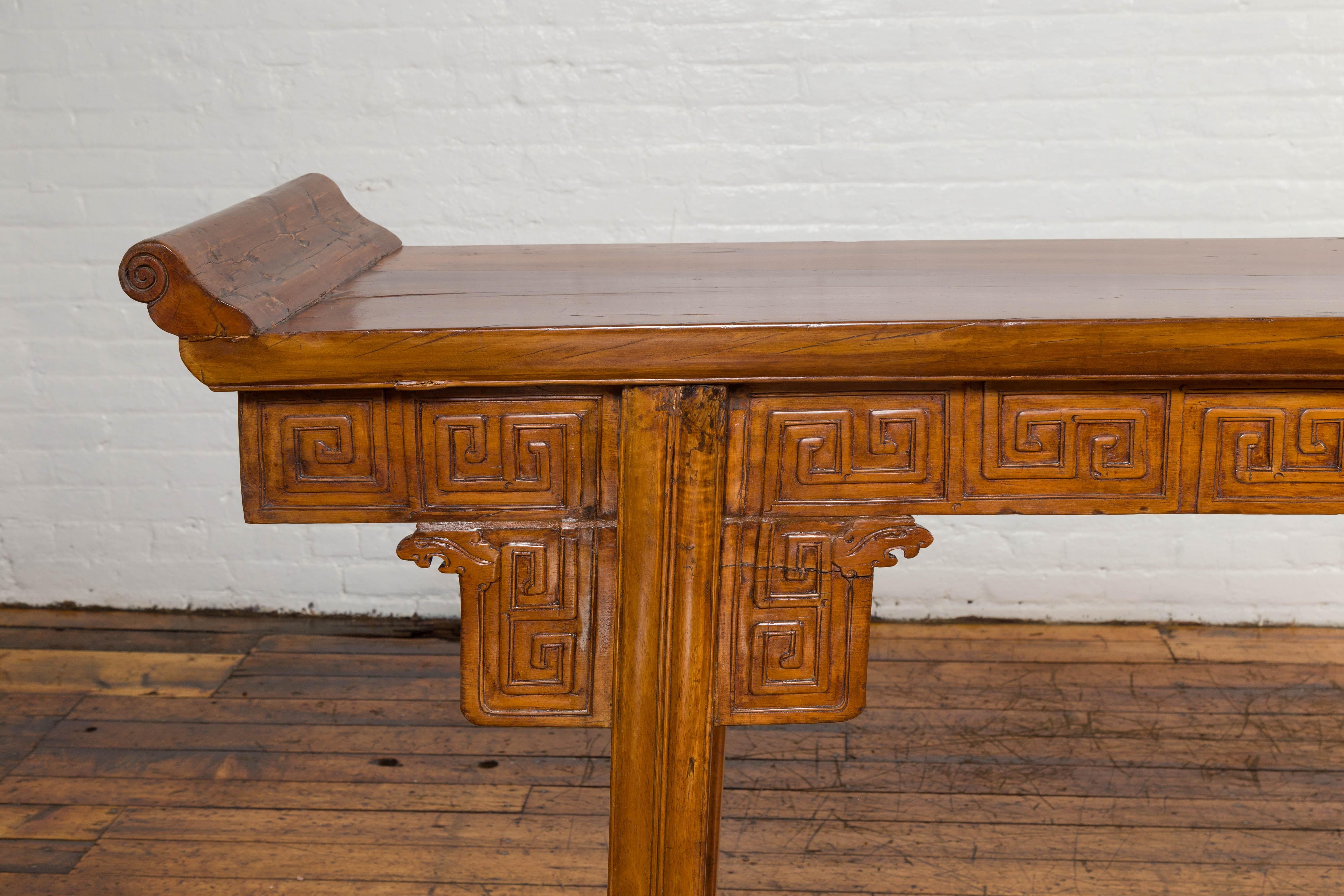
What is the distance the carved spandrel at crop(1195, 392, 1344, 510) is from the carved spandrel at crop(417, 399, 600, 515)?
600mm

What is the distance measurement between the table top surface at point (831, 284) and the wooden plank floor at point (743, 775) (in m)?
0.94

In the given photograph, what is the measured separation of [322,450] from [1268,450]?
36.2 inches

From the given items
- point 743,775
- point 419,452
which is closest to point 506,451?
point 419,452

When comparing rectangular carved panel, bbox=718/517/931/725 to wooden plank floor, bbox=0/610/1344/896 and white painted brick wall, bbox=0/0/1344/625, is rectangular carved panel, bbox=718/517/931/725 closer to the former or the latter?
wooden plank floor, bbox=0/610/1344/896

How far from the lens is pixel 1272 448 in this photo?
1.15 metres

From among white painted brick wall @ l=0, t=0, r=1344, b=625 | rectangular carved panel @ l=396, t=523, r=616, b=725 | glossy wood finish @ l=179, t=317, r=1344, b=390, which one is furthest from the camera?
white painted brick wall @ l=0, t=0, r=1344, b=625

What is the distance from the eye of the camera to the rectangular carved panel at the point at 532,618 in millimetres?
1172

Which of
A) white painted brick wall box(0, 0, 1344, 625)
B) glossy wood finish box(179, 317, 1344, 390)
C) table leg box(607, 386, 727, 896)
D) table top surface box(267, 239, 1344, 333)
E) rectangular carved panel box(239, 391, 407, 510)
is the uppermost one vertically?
white painted brick wall box(0, 0, 1344, 625)

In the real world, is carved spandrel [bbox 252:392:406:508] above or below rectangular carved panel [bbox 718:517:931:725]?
above

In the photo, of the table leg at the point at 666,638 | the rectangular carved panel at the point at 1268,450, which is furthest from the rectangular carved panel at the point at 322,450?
the rectangular carved panel at the point at 1268,450

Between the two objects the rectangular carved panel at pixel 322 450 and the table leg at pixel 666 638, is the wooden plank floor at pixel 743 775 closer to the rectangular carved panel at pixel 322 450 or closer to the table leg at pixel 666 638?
the table leg at pixel 666 638

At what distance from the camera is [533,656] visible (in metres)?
1.21

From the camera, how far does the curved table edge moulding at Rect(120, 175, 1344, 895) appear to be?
3.48 feet

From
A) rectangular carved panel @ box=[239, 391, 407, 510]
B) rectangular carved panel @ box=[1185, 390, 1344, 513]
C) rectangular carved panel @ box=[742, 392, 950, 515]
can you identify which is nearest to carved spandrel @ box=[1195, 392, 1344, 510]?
rectangular carved panel @ box=[1185, 390, 1344, 513]
